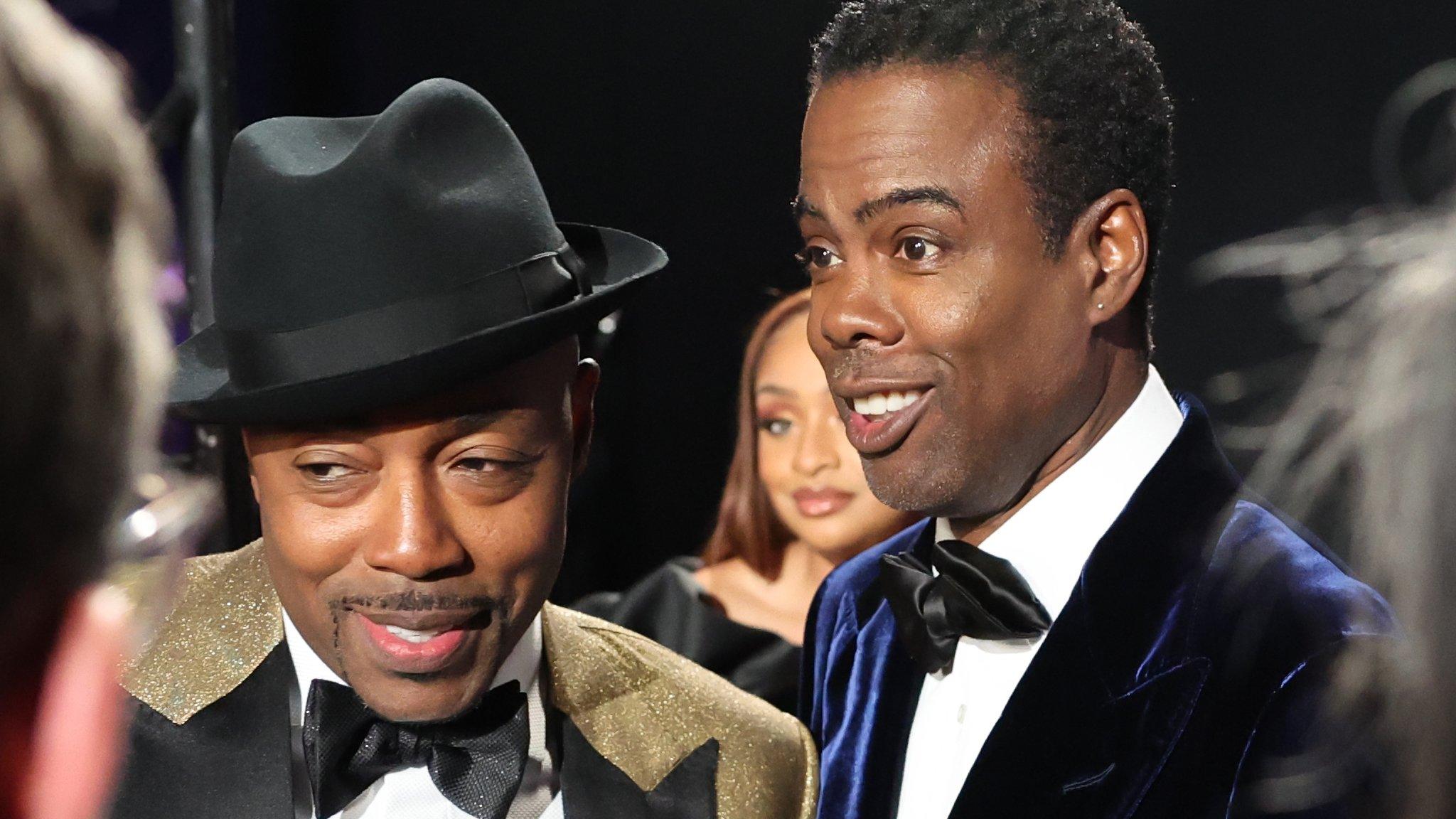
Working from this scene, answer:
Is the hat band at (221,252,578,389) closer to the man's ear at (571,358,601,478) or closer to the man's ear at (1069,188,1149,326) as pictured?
the man's ear at (571,358,601,478)

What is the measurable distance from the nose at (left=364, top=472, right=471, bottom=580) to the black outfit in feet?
5.72

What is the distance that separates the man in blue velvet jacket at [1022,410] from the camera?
6.58ft

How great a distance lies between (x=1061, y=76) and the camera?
216 centimetres

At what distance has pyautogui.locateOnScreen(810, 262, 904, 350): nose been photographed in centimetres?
214

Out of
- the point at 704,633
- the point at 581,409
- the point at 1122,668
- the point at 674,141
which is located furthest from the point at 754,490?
the point at 1122,668

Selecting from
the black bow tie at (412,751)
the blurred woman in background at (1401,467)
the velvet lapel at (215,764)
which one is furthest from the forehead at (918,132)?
the blurred woman in background at (1401,467)

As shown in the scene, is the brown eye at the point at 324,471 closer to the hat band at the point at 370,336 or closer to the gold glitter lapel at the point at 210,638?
the hat band at the point at 370,336

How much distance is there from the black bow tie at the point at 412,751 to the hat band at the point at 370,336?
0.40m

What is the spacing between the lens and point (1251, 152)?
11.0 feet

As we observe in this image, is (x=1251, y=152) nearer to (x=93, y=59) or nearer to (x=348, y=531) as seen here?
(x=348, y=531)

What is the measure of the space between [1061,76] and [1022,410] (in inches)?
19.0

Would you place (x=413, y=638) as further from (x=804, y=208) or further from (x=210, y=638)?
(x=804, y=208)

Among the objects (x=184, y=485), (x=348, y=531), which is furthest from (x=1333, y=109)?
(x=184, y=485)

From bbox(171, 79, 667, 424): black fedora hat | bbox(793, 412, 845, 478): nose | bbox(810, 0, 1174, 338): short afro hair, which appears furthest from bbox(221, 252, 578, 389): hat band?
bbox(793, 412, 845, 478): nose
